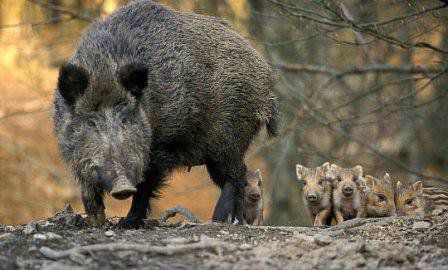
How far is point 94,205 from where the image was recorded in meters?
7.52

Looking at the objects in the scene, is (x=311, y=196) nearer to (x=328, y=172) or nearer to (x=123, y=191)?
(x=328, y=172)

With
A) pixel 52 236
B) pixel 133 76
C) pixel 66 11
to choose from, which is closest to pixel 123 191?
pixel 52 236

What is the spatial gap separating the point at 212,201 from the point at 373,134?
3757mm

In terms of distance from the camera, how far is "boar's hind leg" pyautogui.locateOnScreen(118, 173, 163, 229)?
7.40 meters

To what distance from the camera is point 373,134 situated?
49.9 ft

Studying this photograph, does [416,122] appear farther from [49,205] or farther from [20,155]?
[20,155]

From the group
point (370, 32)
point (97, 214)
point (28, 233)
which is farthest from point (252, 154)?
point (28, 233)

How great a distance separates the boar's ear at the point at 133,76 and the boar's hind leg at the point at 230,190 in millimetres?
1654

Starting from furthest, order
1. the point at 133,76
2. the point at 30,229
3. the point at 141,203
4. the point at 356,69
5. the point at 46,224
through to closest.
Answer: the point at 356,69 < the point at 141,203 < the point at 46,224 < the point at 133,76 < the point at 30,229

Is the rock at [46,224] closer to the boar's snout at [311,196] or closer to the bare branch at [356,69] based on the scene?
the boar's snout at [311,196]

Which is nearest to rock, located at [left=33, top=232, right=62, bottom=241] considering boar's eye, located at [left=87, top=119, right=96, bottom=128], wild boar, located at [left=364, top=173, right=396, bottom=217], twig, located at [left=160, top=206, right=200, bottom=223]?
boar's eye, located at [left=87, top=119, right=96, bottom=128]

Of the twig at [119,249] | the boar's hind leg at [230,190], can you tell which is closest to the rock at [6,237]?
the twig at [119,249]

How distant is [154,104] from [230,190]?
1.51 metres

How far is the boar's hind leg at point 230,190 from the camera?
8750 mm
